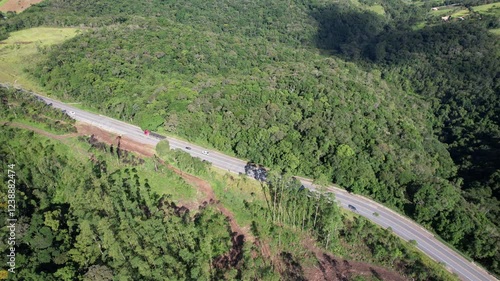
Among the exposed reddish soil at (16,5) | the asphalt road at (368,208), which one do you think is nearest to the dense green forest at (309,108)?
the asphalt road at (368,208)

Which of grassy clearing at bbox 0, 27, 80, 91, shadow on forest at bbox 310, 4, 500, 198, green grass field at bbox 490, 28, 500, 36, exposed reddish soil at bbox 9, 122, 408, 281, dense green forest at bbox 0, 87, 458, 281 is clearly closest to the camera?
dense green forest at bbox 0, 87, 458, 281

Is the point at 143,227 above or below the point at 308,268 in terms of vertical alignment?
above

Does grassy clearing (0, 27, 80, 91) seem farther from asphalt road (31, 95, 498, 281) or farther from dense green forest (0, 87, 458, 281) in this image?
dense green forest (0, 87, 458, 281)

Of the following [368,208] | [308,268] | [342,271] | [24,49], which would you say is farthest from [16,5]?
[342,271]

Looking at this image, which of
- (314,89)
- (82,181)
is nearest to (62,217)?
(82,181)

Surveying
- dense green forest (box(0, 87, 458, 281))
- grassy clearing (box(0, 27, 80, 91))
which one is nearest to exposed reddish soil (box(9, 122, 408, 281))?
dense green forest (box(0, 87, 458, 281))

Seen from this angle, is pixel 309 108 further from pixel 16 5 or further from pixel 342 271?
pixel 16 5

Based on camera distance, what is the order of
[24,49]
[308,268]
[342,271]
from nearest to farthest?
[342,271]
[308,268]
[24,49]
